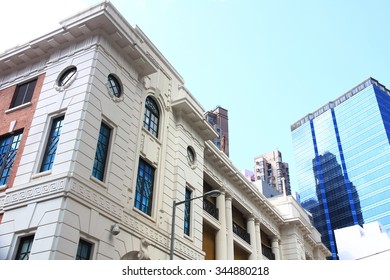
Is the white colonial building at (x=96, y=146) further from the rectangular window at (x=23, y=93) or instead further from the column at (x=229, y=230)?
the column at (x=229, y=230)

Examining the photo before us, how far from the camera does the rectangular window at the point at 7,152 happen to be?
15938 mm

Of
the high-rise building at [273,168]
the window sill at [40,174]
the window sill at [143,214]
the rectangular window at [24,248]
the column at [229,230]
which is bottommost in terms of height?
the rectangular window at [24,248]

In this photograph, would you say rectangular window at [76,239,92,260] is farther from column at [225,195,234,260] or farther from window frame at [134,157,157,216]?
column at [225,195,234,260]

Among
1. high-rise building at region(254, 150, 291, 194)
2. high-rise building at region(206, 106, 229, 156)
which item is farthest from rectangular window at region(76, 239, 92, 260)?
high-rise building at region(254, 150, 291, 194)

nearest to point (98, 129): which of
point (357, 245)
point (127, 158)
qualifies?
point (127, 158)

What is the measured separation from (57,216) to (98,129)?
12.3 feet

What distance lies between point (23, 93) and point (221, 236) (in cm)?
1410

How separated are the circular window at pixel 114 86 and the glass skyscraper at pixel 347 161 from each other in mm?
88003

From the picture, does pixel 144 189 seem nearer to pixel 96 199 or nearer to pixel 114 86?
pixel 96 199

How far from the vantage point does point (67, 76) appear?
1691cm

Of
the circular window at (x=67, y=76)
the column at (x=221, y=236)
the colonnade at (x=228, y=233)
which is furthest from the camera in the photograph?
the colonnade at (x=228, y=233)

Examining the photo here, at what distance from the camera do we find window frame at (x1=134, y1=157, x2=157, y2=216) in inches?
675

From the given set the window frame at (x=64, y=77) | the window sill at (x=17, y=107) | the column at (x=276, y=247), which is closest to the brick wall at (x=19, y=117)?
the window sill at (x=17, y=107)

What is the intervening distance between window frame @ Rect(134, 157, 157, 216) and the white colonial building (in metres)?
0.05
